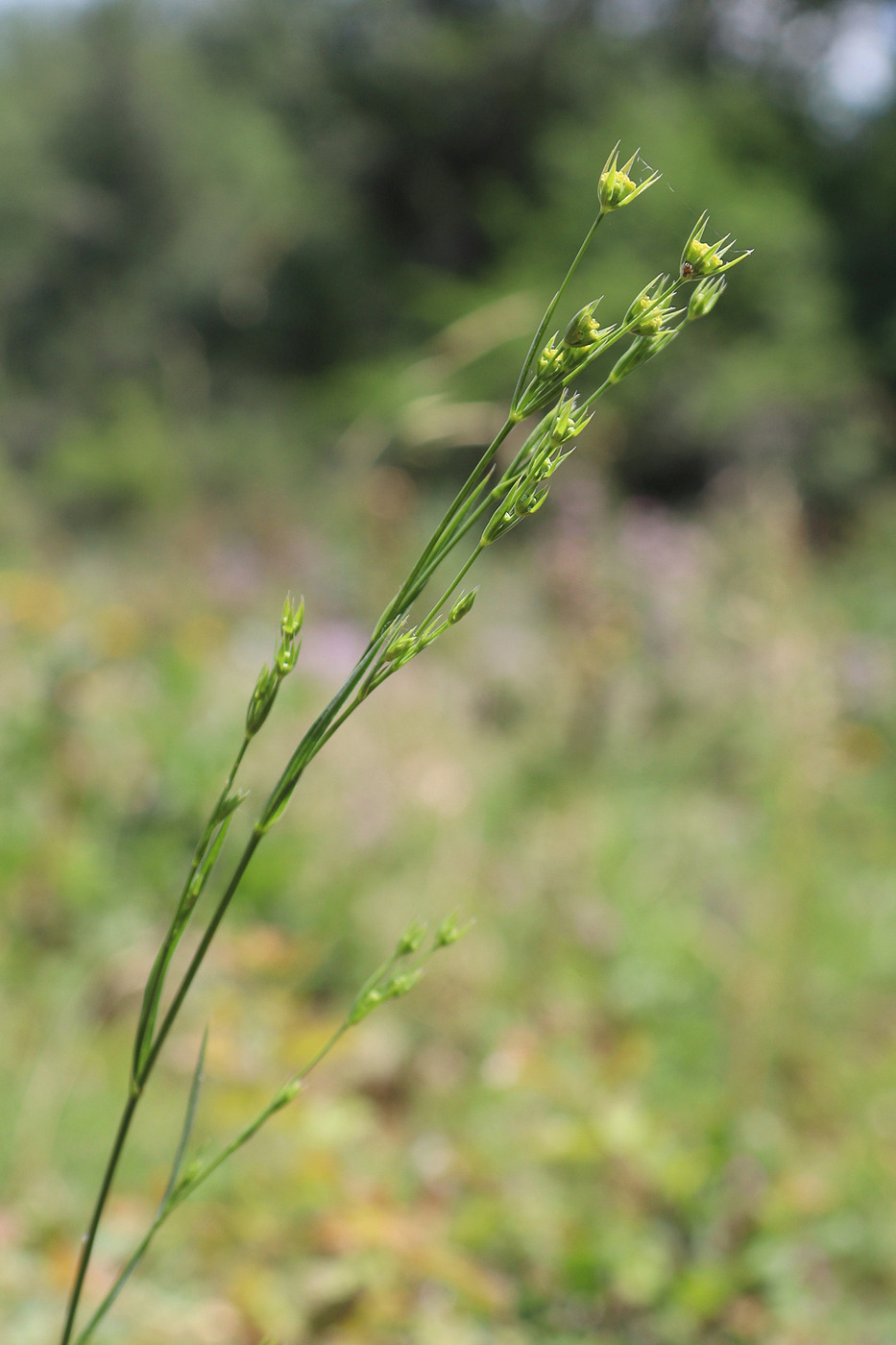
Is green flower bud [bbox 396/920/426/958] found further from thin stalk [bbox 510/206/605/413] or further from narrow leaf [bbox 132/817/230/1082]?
thin stalk [bbox 510/206/605/413]

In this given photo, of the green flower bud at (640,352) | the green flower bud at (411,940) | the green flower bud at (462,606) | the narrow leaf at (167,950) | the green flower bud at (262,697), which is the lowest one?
the green flower bud at (411,940)

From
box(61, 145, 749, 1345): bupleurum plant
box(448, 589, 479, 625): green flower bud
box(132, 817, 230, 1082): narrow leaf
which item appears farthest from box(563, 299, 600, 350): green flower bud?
box(132, 817, 230, 1082): narrow leaf

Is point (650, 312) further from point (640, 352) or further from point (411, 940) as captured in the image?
point (411, 940)

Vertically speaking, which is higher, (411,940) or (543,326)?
(543,326)

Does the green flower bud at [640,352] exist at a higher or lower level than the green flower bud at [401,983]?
higher

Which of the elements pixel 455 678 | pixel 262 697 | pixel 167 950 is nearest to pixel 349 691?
pixel 262 697

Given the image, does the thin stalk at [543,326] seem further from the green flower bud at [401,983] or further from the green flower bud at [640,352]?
the green flower bud at [401,983]

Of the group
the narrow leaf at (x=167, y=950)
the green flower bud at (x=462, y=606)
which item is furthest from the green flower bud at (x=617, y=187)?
the narrow leaf at (x=167, y=950)

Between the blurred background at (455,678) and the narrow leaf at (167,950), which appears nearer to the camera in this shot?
the narrow leaf at (167,950)
